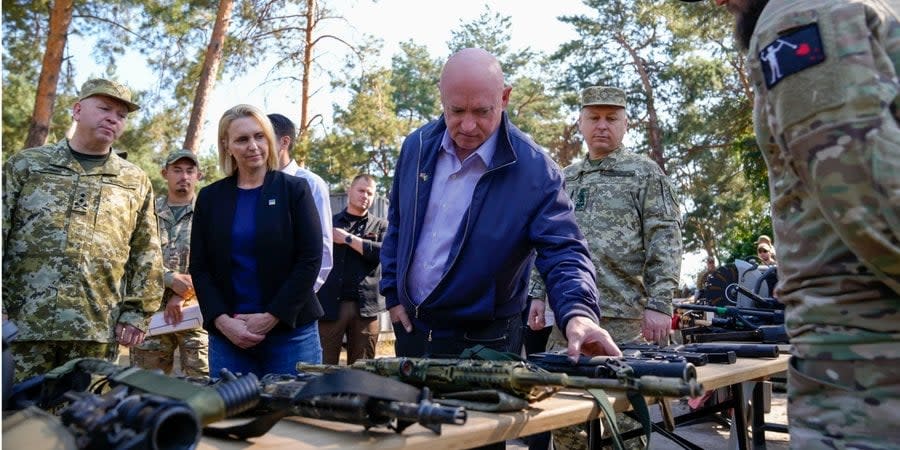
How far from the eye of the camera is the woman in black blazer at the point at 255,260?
326 centimetres

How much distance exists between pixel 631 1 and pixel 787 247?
100 feet

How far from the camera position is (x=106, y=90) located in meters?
3.72

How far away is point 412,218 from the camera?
2.94 meters

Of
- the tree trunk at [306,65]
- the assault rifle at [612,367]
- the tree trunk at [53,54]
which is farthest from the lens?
the tree trunk at [306,65]

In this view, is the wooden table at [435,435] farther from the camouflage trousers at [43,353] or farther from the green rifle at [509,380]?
the camouflage trousers at [43,353]

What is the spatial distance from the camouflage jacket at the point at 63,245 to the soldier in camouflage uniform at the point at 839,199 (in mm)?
3018

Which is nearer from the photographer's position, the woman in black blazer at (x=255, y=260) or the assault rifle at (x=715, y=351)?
the assault rifle at (x=715, y=351)

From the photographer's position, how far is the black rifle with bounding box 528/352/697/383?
191 cm

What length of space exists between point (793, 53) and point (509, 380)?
0.90 m

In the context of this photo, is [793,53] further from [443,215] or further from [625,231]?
[625,231]

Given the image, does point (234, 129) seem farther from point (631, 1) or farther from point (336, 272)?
point (631, 1)

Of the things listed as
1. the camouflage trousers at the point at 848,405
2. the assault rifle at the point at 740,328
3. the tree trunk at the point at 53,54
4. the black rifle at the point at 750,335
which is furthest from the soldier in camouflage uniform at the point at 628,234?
the tree trunk at the point at 53,54

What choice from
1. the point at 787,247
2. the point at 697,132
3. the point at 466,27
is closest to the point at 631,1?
the point at 697,132

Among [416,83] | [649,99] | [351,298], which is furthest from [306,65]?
[416,83]
